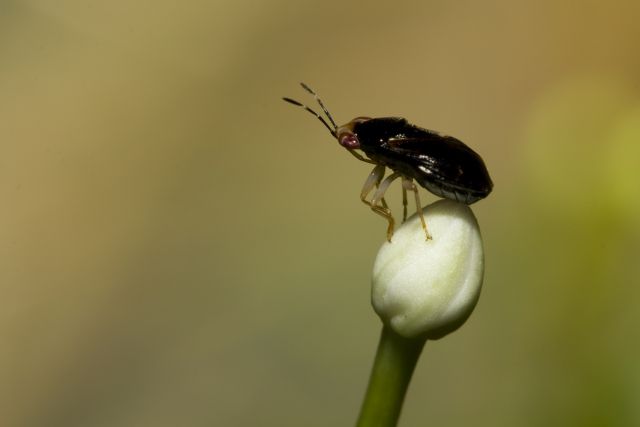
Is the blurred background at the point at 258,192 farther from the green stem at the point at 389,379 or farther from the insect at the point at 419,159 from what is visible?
the green stem at the point at 389,379

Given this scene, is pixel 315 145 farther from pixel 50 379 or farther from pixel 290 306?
pixel 50 379

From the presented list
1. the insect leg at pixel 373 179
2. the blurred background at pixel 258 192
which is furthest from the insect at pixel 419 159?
the blurred background at pixel 258 192

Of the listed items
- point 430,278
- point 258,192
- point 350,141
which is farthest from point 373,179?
point 258,192

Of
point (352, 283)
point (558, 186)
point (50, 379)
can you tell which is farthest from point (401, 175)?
point (50, 379)

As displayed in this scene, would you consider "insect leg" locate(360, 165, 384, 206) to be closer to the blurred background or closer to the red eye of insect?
the red eye of insect

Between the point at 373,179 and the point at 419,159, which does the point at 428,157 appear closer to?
the point at 419,159

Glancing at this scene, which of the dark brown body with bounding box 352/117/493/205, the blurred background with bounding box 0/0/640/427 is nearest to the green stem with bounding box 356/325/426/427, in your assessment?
the dark brown body with bounding box 352/117/493/205

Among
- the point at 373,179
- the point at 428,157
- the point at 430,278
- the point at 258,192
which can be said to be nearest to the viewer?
the point at 430,278

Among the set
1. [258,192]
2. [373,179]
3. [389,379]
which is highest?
[258,192]
